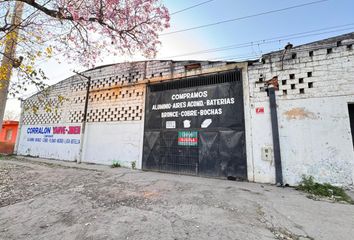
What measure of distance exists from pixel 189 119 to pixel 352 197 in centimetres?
505

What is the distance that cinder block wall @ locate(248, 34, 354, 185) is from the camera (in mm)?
4719

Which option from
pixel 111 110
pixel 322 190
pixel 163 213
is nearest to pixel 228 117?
pixel 322 190

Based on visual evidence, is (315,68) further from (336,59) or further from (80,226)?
(80,226)

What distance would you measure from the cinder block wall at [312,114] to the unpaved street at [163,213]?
111cm

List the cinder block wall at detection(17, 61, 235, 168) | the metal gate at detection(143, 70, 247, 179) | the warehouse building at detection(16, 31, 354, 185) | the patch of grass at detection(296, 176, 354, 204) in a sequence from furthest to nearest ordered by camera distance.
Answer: the cinder block wall at detection(17, 61, 235, 168)
the metal gate at detection(143, 70, 247, 179)
the warehouse building at detection(16, 31, 354, 185)
the patch of grass at detection(296, 176, 354, 204)

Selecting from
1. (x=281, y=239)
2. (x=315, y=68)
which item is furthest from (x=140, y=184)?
(x=315, y=68)

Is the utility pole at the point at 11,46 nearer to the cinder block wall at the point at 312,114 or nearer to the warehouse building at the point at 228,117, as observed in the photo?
the warehouse building at the point at 228,117

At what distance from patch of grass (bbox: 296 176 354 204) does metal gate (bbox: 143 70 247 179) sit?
1.63m

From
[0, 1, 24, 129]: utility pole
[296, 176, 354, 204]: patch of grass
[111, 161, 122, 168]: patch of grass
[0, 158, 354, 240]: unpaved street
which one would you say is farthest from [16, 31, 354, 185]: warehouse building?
[0, 158, 354, 240]: unpaved street

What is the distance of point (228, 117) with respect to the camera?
243 inches

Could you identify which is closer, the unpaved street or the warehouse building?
the unpaved street

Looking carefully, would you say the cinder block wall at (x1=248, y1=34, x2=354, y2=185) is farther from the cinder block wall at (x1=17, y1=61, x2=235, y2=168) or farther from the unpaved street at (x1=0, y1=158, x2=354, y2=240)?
the cinder block wall at (x1=17, y1=61, x2=235, y2=168)

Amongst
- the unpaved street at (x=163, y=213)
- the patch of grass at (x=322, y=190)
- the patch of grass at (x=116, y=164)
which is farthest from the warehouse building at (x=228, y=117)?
the unpaved street at (x=163, y=213)

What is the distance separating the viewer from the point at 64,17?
5.42 metres
